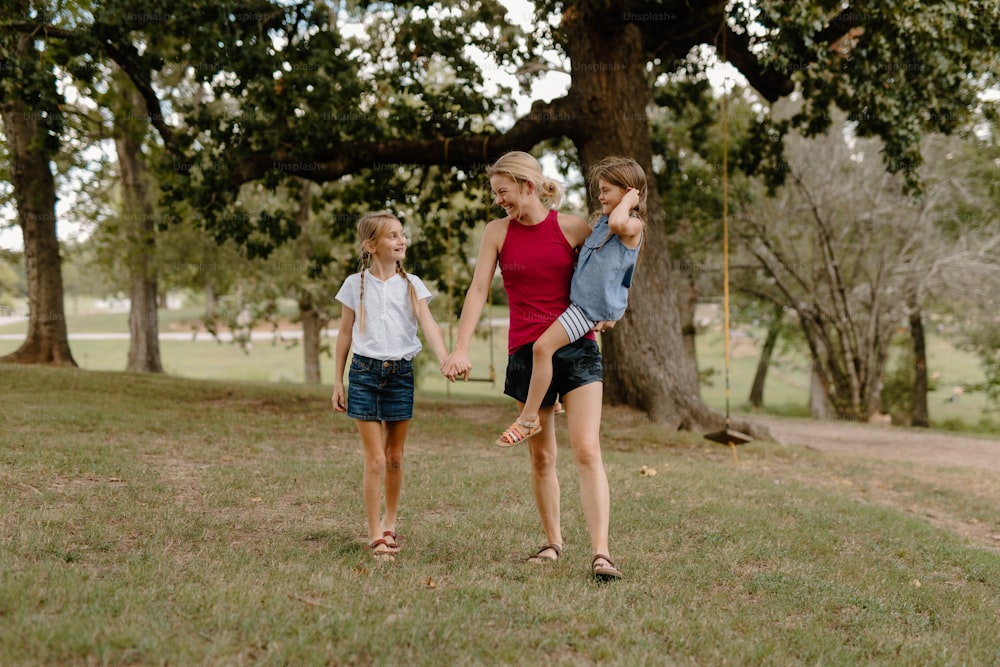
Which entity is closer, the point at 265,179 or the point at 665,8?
the point at 665,8

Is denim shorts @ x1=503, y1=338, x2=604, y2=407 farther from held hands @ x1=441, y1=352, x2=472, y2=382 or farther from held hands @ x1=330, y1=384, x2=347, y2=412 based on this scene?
held hands @ x1=330, y1=384, x2=347, y2=412

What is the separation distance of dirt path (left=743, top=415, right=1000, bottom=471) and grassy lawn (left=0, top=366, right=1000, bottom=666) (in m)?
4.20

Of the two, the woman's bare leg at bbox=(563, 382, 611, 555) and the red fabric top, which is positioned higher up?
the red fabric top

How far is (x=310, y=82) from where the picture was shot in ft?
39.3

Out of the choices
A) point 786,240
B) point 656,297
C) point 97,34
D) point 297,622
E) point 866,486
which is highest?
point 97,34

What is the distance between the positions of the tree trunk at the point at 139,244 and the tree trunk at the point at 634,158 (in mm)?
10466

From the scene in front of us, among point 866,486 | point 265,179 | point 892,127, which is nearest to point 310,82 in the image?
point 265,179

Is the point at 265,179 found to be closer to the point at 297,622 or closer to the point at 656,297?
the point at 656,297

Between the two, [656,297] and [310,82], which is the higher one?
→ [310,82]

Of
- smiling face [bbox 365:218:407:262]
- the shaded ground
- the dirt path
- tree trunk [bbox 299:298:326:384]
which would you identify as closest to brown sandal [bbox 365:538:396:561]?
smiling face [bbox 365:218:407:262]

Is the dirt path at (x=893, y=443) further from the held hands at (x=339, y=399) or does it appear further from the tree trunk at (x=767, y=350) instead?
the held hands at (x=339, y=399)

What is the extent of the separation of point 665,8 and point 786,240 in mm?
→ 11615

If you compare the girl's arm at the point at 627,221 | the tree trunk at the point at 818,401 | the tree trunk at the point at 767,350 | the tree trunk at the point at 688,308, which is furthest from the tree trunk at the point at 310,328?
the girl's arm at the point at 627,221

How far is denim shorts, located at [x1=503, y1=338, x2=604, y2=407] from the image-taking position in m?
4.38
